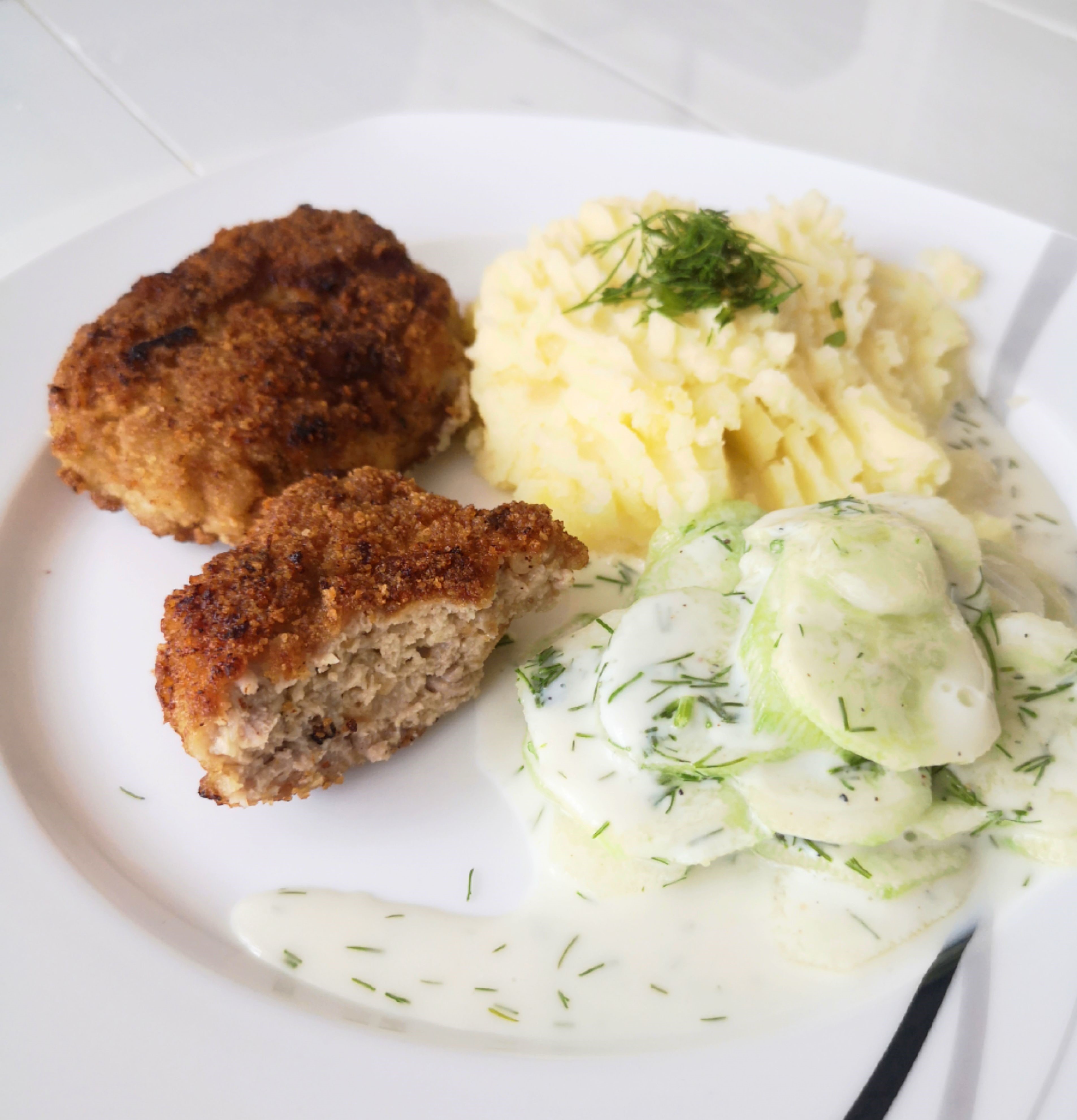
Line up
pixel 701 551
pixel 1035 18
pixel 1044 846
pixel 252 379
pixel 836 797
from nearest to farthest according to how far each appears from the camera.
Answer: pixel 836 797 < pixel 1044 846 < pixel 701 551 < pixel 252 379 < pixel 1035 18

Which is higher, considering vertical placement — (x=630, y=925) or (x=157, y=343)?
(x=157, y=343)

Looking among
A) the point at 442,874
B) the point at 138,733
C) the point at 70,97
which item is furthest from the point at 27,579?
the point at 70,97

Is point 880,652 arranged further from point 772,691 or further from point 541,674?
point 541,674

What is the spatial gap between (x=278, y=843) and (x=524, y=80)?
615cm

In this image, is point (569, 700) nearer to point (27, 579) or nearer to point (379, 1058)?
point (379, 1058)

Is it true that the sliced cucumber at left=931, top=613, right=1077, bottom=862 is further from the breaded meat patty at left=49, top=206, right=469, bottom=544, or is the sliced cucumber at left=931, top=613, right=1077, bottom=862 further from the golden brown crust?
the breaded meat patty at left=49, top=206, right=469, bottom=544

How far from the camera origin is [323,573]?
3299mm

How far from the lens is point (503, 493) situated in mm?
4340

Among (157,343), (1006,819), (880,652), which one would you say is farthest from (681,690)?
(157,343)

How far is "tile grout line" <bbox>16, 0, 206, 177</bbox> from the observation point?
656cm

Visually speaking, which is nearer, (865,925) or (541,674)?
(865,925)

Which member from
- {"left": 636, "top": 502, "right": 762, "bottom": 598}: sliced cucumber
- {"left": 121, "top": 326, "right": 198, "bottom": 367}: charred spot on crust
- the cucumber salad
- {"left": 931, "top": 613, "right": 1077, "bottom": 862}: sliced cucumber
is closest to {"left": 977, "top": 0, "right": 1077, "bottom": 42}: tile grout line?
{"left": 636, "top": 502, "right": 762, "bottom": 598}: sliced cucumber

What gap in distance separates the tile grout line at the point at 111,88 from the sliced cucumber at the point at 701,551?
426 cm

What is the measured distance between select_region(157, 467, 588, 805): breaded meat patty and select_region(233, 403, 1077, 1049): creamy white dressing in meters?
0.41
